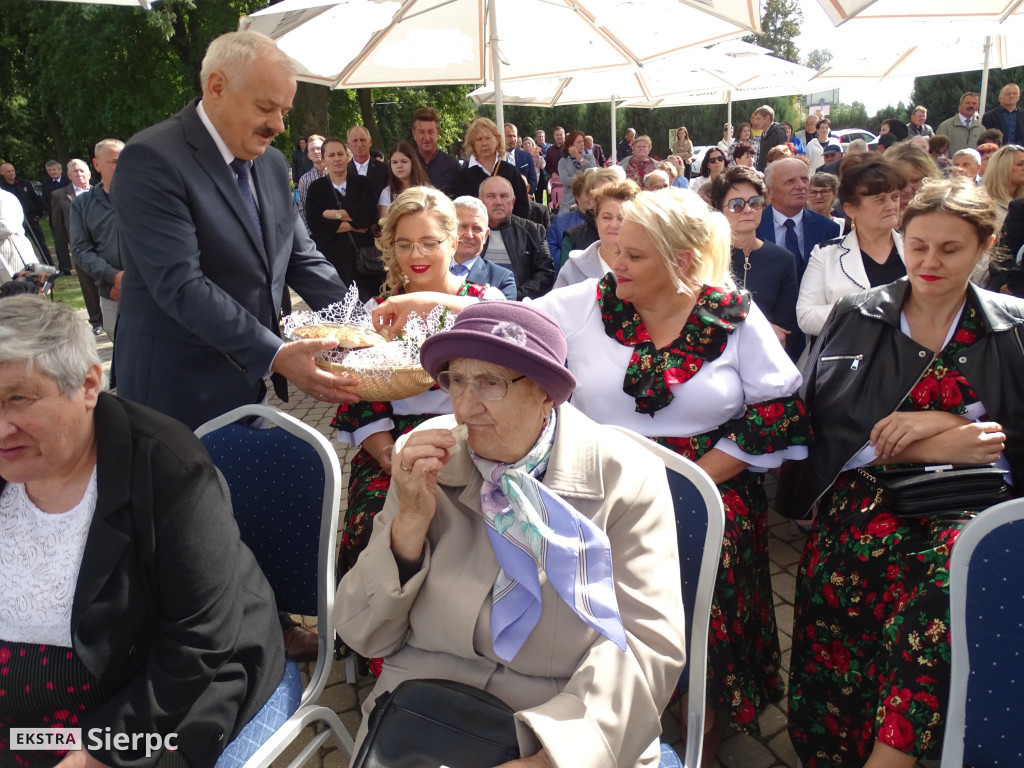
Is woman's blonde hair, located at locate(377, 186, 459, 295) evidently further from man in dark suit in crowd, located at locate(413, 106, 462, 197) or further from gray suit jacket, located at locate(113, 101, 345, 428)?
man in dark suit in crowd, located at locate(413, 106, 462, 197)

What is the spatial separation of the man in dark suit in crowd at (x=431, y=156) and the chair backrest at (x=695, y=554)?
19.0 ft

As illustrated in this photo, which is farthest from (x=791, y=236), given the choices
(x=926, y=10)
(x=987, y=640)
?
(x=987, y=640)

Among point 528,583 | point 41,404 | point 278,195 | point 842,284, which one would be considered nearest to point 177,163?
point 278,195

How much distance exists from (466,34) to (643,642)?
243 inches

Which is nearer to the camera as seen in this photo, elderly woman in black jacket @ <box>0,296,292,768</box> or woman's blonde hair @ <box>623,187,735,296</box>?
elderly woman in black jacket @ <box>0,296,292,768</box>

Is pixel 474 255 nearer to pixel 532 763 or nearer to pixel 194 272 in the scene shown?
→ pixel 194 272

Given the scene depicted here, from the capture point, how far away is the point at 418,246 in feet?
10.1

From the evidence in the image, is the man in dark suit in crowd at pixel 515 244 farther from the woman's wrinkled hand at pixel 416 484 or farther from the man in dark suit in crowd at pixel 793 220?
the woman's wrinkled hand at pixel 416 484

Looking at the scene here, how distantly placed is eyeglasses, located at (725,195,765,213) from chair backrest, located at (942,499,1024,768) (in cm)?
318

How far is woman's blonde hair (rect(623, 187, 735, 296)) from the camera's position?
2684mm

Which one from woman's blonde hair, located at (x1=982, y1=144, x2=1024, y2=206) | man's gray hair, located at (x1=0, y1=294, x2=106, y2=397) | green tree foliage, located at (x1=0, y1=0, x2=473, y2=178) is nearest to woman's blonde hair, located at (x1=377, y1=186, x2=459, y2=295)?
man's gray hair, located at (x1=0, y1=294, x2=106, y2=397)

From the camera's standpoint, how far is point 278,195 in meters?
2.97

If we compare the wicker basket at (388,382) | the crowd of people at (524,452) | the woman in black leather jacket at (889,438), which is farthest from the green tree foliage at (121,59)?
the woman in black leather jacket at (889,438)

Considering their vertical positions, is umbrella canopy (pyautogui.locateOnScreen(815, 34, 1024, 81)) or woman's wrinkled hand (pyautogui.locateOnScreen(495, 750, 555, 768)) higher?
umbrella canopy (pyautogui.locateOnScreen(815, 34, 1024, 81))
